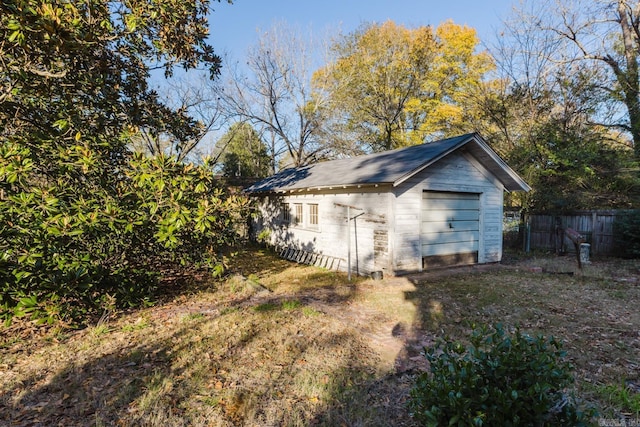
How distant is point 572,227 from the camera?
13.1 meters

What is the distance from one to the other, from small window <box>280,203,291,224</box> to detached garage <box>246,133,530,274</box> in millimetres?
1528

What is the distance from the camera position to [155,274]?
21.8ft

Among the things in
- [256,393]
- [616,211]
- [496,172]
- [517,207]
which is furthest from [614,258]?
[256,393]

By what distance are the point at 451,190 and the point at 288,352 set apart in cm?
747

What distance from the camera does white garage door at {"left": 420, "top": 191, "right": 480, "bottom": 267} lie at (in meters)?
9.71

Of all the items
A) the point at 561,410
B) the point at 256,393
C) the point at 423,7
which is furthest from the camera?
the point at 423,7

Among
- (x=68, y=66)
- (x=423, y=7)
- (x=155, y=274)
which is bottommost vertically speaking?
(x=155, y=274)

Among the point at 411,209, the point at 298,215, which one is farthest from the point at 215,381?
the point at 298,215

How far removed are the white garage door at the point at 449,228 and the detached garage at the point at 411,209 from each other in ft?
0.10

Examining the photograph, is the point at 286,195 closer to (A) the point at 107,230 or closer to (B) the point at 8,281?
(A) the point at 107,230

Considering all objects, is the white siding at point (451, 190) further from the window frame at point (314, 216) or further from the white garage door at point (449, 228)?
the window frame at point (314, 216)

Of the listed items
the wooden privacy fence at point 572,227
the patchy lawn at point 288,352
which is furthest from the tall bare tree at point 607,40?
the patchy lawn at point 288,352

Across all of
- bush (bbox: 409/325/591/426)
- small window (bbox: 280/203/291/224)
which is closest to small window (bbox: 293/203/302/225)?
small window (bbox: 280/203/291/224)

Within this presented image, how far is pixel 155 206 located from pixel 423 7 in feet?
64.8
